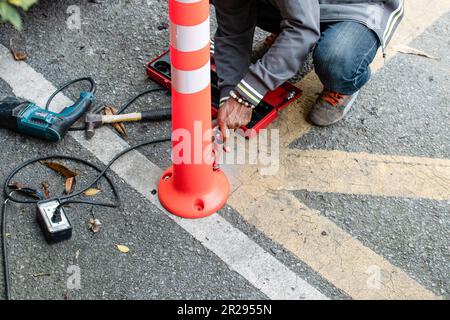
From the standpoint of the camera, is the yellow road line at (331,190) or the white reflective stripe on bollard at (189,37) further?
the yellow road line at (331,190)

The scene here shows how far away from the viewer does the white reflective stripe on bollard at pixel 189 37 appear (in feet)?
7.22

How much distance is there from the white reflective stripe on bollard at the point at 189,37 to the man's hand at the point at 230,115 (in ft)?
1.82

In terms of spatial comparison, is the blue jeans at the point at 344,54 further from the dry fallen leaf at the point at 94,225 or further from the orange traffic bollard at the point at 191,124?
the dry fallen leaf at the point at 94,225

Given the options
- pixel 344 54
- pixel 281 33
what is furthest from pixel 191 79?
pixel 344 54

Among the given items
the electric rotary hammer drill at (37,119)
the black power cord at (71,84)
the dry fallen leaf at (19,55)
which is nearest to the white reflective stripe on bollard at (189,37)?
the electric rotary hammer drill at (37,119)

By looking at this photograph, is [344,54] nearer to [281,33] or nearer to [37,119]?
[281,33]

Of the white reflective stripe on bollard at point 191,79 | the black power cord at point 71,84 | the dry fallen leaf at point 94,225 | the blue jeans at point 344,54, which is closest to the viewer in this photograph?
the white reflective stripe on bollard at point 191,79

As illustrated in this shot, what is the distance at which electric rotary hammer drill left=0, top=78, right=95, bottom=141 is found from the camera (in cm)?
299

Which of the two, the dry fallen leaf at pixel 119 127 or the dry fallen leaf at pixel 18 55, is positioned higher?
the dry fallen leaf at pixel 18 55

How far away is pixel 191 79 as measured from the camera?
92.8 inches

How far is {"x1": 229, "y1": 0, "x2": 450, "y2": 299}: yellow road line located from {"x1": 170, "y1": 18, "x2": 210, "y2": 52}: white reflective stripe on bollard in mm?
889

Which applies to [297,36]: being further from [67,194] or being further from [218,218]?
[67,194]

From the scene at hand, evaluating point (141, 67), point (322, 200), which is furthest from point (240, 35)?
point (322, 200)

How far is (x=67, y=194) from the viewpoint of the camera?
284 cm
